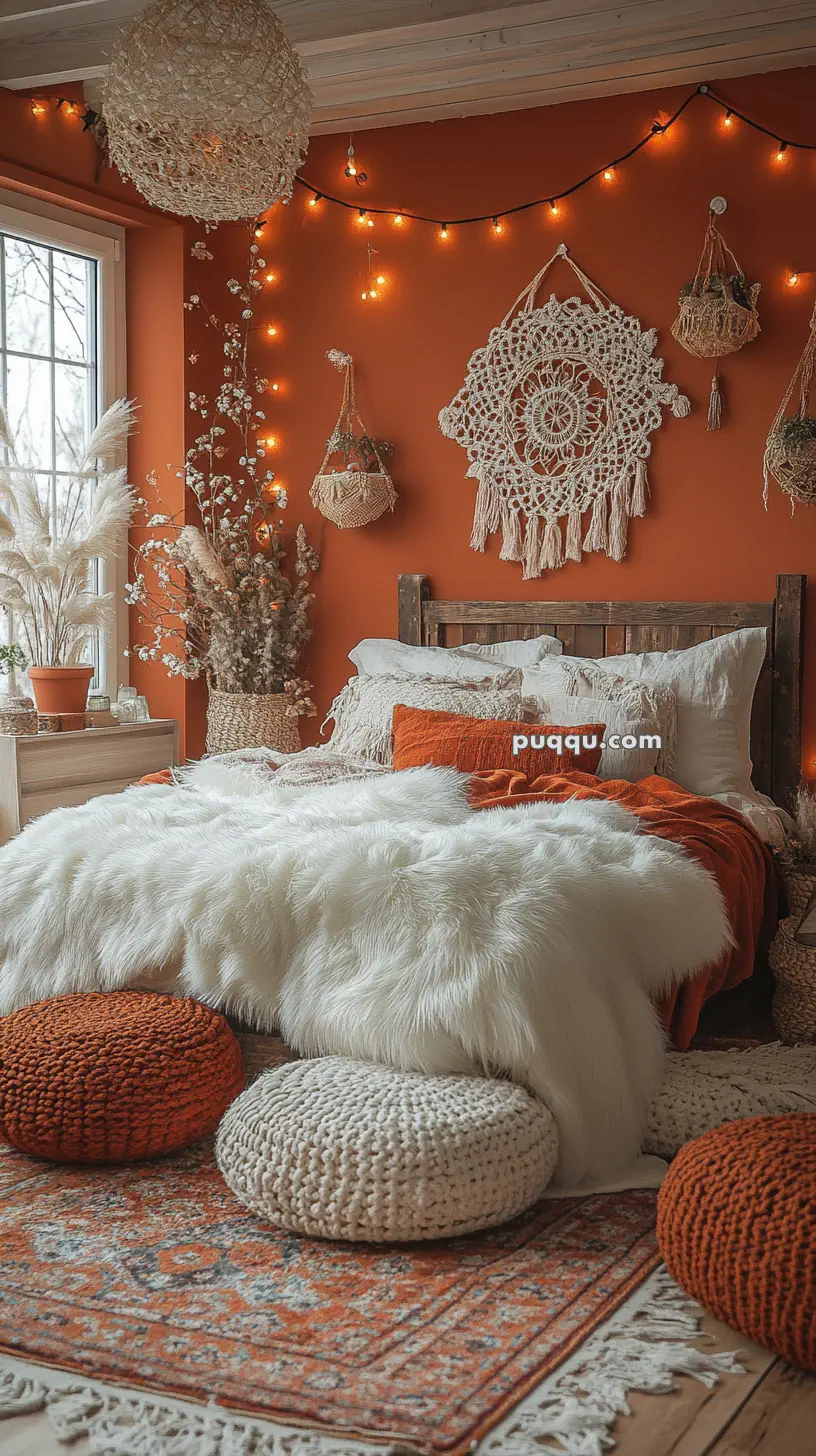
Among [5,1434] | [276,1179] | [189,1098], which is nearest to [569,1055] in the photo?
[276,1179]

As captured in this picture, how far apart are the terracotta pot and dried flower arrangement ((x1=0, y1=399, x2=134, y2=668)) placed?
0.28 ft

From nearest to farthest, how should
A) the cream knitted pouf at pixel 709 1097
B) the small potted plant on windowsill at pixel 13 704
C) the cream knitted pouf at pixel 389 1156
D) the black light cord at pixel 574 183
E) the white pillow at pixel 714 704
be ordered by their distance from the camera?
the cream knitted pouf at pixel 389 1156
the cream knitted pouf at pixel 709 1097
the white pillow at pixel 714 704
the small potted plant on windowsill at pixel 13 704
the black light cord at pixel 574 183

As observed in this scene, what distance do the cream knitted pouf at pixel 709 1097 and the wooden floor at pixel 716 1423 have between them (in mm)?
695

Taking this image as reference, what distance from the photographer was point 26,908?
2992mm

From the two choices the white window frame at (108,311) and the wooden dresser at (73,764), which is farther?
the white window frame at (108,311)

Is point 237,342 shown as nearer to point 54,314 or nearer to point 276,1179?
point 54,314

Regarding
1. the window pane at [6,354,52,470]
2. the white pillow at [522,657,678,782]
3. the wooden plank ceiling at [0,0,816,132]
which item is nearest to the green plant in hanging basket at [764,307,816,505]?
the white pillow at [522,657,678,782]

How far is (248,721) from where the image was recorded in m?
5.13

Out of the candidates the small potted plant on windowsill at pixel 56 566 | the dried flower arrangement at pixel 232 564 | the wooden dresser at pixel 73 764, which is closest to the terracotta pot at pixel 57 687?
the small potted plant on windowsill at pixel 56 566

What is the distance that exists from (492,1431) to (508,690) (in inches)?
112

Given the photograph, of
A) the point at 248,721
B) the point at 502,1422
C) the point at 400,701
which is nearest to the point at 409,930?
the point at 502,1422

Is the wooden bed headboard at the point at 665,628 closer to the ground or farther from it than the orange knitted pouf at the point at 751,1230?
farther from it

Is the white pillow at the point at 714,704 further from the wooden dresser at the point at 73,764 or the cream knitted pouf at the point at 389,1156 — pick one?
the cream knitted pouf at the point at 389,1156

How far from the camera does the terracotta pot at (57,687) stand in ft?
14.6
